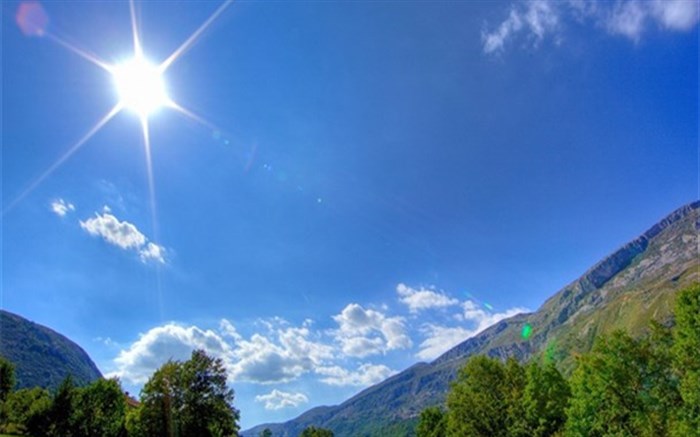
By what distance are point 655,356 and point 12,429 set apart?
7762 centimetres

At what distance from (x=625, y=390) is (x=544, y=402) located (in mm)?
12960

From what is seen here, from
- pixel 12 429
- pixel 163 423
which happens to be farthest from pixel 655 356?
pixel 12 429

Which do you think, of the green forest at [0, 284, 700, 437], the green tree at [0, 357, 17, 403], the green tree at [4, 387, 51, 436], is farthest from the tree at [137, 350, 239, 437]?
the green tree at [0, 357, 17, 403]

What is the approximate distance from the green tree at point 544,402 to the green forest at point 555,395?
0.10m

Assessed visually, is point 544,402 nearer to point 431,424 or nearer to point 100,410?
point 431,424

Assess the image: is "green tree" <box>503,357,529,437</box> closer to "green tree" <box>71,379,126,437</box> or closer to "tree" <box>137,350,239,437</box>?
"tree" <box>137,350,239,437</box>

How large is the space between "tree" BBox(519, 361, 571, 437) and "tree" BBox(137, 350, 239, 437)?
2910 cm

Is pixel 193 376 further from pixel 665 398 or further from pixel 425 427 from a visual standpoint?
pixel 425 427

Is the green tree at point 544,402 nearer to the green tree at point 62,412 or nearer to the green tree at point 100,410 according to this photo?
the green tree at point 100,410

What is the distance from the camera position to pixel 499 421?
49500mm

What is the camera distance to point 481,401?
51750mm

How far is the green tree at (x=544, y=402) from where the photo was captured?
147 ft

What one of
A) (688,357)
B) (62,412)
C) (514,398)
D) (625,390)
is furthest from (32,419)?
(688,357)

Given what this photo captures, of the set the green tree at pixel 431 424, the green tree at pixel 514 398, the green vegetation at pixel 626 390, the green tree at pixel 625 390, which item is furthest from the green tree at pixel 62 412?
the green tree at pixel 625 390
